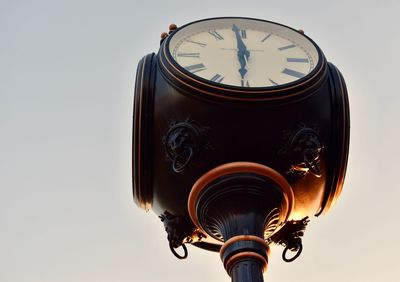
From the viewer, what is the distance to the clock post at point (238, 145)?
4.74 metres

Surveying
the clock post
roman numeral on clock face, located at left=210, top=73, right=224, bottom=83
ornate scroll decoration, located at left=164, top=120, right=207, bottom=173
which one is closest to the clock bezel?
the clock post

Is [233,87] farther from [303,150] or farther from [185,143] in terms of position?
[303,150]

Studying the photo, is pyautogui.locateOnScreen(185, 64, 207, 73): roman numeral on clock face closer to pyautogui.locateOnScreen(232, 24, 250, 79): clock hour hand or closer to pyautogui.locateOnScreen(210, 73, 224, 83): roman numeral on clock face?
pyautogui.locateOnScreen(210, 73, 224, 83): roman numeral on clock face

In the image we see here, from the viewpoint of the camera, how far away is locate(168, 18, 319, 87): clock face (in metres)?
5.14


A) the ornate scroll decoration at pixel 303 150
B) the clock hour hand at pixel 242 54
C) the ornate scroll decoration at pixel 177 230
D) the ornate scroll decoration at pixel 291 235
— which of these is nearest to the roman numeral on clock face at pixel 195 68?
the clock hour hand at pixel 242 54

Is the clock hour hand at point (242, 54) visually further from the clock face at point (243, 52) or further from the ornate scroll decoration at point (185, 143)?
the ornate scroll decoration at point (185, 143)

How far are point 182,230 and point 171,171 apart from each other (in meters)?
0.48

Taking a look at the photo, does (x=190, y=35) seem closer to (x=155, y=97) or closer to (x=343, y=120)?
(x=155, y=97)

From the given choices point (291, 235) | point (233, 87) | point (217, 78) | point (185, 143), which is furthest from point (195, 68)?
point (291, 235)

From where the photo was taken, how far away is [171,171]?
4969 mm

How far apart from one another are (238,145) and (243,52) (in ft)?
3.15

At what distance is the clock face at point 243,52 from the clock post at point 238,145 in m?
0.01

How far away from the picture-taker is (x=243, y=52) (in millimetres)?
5422

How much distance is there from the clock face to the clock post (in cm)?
1
